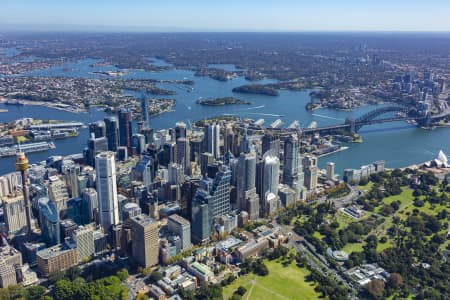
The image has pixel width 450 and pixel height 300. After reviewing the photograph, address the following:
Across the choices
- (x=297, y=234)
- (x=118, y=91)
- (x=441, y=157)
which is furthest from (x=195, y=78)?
(x=297, y=234)

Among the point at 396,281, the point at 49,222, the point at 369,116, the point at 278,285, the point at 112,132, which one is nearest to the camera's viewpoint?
the point at 396,281

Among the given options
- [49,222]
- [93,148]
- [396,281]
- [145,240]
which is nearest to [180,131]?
[93,148]

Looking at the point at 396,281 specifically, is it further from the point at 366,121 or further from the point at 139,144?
the point at 366,121

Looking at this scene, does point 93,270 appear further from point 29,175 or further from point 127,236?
point 29,175

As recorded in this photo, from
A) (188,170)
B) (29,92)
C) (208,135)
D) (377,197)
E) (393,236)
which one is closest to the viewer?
(393,236)

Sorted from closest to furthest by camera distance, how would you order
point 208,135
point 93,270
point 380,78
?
1. point 93,270
2. point 208,135
3. point 380,78

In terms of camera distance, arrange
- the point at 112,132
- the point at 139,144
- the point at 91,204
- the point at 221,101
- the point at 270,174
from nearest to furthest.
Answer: the point at 91,204 → the point at 270,174 → the point at 112,132 → the point at 139,144 → the point at 221,101
